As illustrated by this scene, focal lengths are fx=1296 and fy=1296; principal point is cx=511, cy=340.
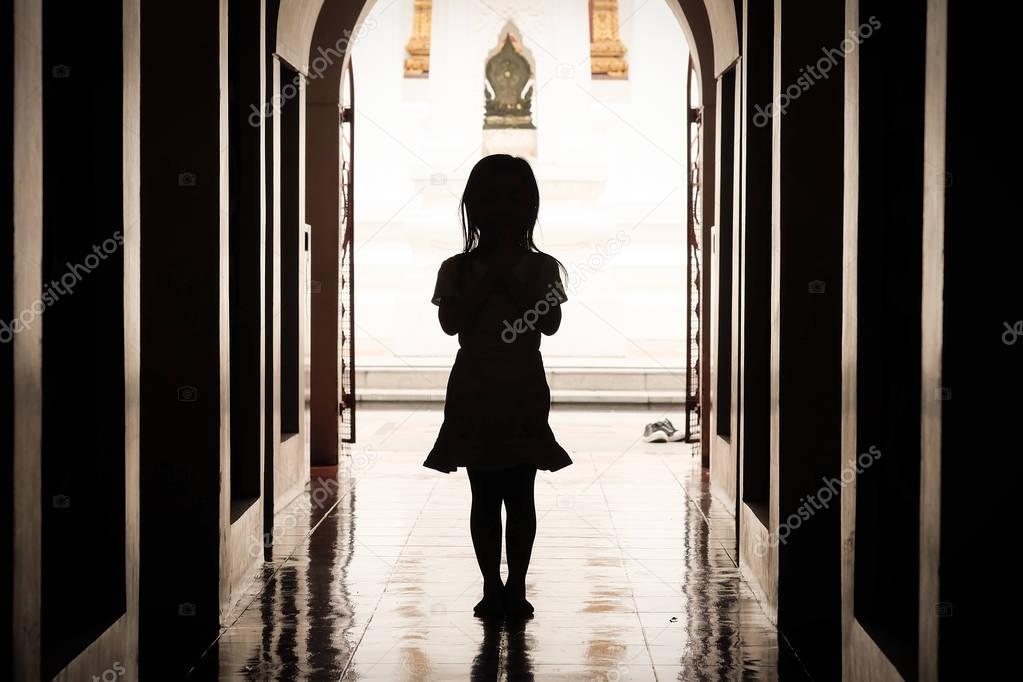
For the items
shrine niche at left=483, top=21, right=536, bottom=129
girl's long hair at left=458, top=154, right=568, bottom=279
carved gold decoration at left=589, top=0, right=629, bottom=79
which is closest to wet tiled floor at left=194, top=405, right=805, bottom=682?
girl's long hair at left=458, top=154, right=568, bottom=279

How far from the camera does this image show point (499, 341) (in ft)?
15.8

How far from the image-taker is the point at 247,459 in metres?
6.27

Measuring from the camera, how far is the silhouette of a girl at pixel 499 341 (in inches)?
189

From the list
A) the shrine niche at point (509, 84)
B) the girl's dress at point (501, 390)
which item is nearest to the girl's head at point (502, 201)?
the girl's dress at point (501, 390)

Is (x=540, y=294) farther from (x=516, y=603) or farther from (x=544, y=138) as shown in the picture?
(x=544, y=138)

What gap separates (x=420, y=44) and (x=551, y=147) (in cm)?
287

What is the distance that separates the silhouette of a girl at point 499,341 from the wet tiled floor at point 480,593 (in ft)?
1.76

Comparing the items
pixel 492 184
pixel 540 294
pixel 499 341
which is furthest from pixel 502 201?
pixel 499 341

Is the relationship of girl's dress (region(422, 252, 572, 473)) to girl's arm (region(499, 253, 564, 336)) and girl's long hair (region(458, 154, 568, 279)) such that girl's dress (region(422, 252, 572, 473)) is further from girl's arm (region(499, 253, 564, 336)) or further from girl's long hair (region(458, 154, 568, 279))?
girl's long hair (region(458, 154, 568, 279))

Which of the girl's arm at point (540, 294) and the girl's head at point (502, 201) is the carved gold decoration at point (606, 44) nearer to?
the girl's head at point (502, 201)

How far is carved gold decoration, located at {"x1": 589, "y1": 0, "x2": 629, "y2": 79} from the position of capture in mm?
22141
